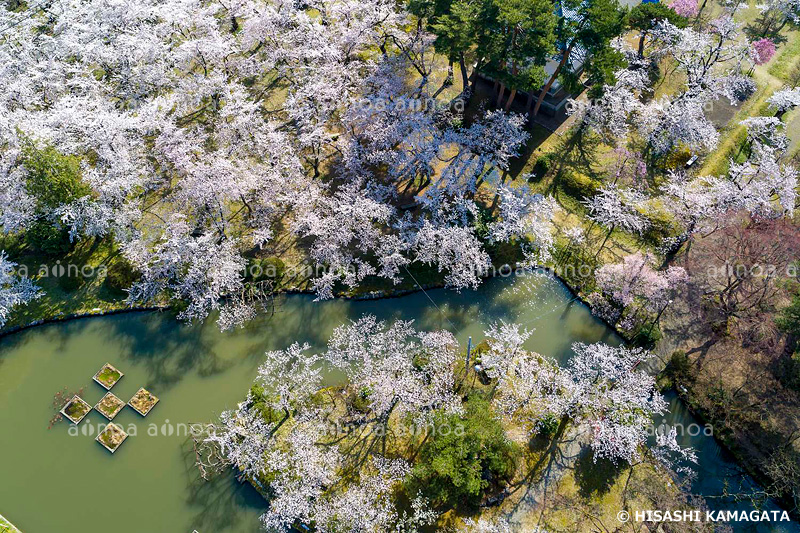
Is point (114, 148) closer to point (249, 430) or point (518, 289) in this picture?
point (249, 430)

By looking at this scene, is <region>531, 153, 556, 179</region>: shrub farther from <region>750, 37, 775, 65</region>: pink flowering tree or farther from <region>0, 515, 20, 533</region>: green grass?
<region>0, 515, 20, 533</region>: green grass

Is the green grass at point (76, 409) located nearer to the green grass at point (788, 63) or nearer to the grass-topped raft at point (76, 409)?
the grass-topped raft at point (76, 409)

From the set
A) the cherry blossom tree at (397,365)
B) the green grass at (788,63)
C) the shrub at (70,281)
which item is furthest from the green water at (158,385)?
the green grass at (788,63)

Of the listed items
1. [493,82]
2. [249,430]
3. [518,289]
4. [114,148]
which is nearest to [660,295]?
[518,289]

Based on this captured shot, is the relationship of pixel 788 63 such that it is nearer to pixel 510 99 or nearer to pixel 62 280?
pixel 510 99

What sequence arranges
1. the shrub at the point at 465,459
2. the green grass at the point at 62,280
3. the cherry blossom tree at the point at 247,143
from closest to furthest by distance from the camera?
the shrub at the point at 465,459 < the cherry blossom tree at the point at 247,143 < the green grass at the point at 62,280

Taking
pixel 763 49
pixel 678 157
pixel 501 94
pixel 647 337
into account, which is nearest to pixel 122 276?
pixel 501 94

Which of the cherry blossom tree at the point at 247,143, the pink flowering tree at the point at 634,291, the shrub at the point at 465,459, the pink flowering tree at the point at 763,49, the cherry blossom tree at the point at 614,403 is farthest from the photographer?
the pink flowering tree at the point at 763,49
